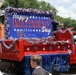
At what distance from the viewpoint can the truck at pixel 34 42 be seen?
9.44m

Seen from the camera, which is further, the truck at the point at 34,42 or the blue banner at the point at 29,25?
the blue banner at the point at 29,25

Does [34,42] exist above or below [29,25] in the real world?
below

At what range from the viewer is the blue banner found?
11.7m

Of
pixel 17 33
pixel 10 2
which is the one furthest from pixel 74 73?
pixel 10 2

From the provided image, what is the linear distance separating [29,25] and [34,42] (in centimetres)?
259

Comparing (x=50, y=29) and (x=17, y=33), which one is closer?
(x=17, y=33)

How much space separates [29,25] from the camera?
473 inches

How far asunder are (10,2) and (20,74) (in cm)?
2806

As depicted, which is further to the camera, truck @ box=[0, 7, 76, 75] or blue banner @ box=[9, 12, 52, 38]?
blue banner @ box=[9, 12, 52, 38]

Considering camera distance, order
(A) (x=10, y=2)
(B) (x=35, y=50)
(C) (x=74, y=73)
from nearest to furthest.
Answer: (B) (x=35, y=50)
(C) (x=74, y=73)
(A) (x=10, y=2)

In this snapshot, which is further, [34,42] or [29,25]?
[29,25]

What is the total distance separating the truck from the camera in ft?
31.0

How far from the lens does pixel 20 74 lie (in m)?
10.8

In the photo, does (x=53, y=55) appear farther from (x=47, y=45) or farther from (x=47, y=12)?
(x=47, y=12)
